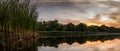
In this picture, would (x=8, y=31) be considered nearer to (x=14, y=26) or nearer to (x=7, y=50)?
(x=14, y=26)

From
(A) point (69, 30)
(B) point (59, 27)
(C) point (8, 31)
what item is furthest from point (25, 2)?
(A) point (69, 30)

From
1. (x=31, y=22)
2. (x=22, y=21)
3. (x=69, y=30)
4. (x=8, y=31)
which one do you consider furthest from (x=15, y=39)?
(x=69, y=30)

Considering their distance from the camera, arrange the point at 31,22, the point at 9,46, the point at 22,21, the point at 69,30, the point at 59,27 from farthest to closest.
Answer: the point at 69,30
the point at 59,27
the point at 31,22
the point at 22,21
the point at 9,46

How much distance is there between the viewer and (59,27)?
39.2 metres

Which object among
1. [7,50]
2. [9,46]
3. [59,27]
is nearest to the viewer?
[7,50]

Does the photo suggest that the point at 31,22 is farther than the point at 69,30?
No

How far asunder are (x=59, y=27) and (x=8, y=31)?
25778 millimetres

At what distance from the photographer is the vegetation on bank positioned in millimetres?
13188

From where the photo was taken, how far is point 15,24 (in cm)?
1480

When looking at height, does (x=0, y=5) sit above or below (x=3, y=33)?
above

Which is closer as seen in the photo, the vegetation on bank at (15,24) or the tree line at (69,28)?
the vegetation on bank at (15,24)

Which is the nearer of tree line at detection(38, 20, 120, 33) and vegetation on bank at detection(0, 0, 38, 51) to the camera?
vegetation on bank at detection(0, 0, 38, 51)

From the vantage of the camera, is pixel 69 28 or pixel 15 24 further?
pixel 69 28

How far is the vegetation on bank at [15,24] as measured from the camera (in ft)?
43.3
